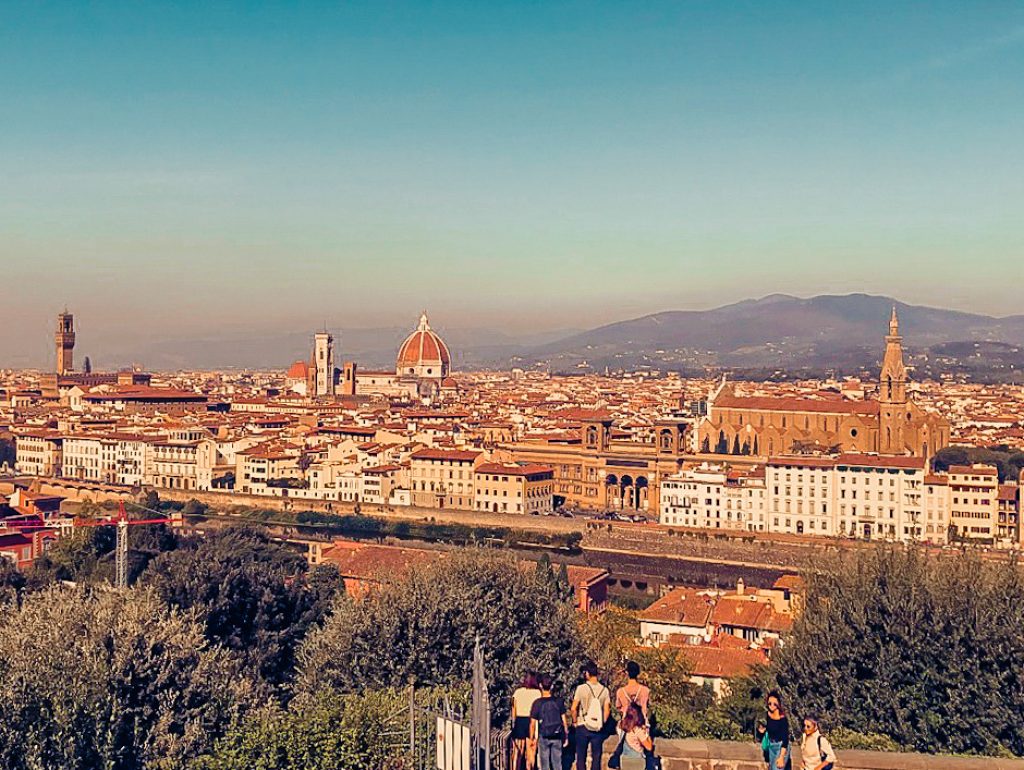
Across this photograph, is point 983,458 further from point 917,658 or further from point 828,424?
point 917,658

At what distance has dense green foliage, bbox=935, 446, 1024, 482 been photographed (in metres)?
42.2

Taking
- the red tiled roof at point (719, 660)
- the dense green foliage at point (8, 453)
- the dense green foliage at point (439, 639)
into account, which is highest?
the dense green foliage at point (439, 639)

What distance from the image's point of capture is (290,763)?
6.83 metres

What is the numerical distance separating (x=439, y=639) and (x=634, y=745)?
13.9 feet

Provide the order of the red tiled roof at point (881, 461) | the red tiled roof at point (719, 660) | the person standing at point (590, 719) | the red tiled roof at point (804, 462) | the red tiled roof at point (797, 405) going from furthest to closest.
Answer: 1. the red tiled roof at point (797, 405)
2. the red tiled roof at point (804, 462)
3. the red tiled roof at point (881, 461)
4. the red tiled roof at point (719, 660)
5. the person standing at point (590, 719)

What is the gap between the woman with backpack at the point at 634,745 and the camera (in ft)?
19.1

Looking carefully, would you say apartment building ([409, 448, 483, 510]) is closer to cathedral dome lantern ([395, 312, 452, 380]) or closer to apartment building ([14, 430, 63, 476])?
apartment building ([14, 430, 63, 476])

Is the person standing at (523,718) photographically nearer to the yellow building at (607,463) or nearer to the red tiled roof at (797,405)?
the yellow building at (607,463)

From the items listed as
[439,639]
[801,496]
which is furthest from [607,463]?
[439,639]

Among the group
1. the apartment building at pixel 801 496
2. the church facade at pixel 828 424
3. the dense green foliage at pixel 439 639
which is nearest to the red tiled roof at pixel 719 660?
the dense green foliage at pixel 439 639

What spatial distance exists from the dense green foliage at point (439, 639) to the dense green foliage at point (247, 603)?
5.84ft

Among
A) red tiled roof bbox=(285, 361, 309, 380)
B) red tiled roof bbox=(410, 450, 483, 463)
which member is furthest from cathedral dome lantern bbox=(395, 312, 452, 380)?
red tiled roof bbox=(410, 450, 483, 463)

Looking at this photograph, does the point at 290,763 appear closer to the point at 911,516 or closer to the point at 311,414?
the point at 911,516

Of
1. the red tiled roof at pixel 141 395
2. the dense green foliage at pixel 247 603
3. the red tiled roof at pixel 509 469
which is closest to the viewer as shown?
the dense green foliage at pixel 247 603
